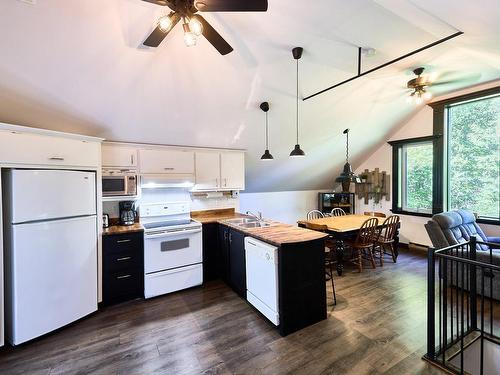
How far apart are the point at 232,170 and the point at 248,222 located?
3.51ft

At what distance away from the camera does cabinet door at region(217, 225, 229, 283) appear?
3.47 meters

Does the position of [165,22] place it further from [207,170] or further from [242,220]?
[242,220]

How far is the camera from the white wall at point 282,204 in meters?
5.68

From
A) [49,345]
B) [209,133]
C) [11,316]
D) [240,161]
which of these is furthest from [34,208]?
[240,161]

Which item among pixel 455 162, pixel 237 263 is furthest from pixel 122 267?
pixel 455 162

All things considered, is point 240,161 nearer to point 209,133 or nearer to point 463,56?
point 209,133

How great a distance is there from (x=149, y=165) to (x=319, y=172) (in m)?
3.98

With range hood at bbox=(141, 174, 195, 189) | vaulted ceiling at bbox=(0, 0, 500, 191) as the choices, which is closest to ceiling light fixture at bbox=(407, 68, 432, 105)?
vaulted ceiling at bbox=(0, 0, 500, 191)

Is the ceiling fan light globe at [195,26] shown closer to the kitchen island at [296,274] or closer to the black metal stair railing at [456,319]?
the kitchen island at [296,274]

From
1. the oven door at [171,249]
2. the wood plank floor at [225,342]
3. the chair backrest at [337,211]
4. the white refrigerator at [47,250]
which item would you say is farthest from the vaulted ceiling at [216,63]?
the chair backrest at [337,211]

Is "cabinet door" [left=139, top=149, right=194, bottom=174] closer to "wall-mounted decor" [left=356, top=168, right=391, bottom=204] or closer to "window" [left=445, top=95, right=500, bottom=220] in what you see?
"wall-mounted decor" [left=356, top=168, right=391, bottom=204]

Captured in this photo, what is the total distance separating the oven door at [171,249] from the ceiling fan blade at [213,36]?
231 centimetres

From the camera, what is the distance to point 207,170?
4.07 meters

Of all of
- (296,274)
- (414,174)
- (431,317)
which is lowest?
(431,317)
